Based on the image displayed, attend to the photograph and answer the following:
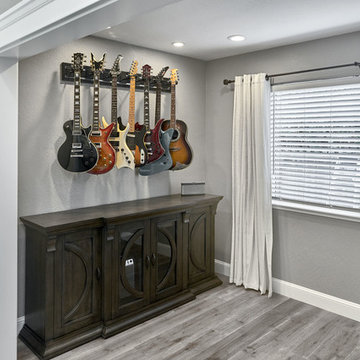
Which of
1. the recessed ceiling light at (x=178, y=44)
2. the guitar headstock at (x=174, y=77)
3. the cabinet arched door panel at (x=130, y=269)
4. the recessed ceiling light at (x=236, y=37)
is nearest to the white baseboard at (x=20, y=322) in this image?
the cabinet arched door panel at (x=130, y=269)

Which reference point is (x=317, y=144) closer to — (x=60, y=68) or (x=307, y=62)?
(x=307, y=62)

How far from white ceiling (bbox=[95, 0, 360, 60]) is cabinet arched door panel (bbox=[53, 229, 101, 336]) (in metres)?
1.66

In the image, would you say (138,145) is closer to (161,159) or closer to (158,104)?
(161,159)

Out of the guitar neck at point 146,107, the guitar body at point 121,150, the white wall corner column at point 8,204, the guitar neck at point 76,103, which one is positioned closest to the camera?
the white wall corner column at point 8,204

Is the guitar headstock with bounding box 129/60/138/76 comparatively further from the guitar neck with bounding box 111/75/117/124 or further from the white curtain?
the white curtain

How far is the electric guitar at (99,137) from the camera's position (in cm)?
297

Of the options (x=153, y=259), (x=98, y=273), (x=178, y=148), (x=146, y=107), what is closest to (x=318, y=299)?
(x=153, y=259)

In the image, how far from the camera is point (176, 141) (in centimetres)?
357

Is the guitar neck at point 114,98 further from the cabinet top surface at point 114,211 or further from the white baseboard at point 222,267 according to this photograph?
the white baseboard at point 222,267

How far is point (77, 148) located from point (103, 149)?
0.21 meters

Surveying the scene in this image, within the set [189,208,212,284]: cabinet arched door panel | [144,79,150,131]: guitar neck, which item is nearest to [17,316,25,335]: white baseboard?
[189,208,212,284]: cabinet arched door panel

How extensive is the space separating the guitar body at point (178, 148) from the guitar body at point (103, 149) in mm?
700

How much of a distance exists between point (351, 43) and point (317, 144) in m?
0.88

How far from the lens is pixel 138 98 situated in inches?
139
